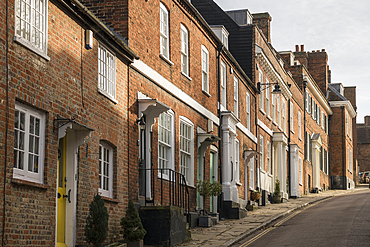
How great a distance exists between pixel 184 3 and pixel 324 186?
34030mm

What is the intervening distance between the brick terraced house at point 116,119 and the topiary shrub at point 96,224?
398 millimetres

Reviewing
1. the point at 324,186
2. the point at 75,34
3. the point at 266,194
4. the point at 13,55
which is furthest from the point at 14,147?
the point at 324,186

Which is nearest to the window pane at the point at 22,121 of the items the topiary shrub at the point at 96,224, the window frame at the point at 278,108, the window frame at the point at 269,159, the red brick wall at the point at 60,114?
the red brick wall at the point at 60,114

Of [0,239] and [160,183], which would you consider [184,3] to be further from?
[0,239]

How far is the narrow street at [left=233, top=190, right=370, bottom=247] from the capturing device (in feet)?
46.1

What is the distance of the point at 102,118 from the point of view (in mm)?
12234

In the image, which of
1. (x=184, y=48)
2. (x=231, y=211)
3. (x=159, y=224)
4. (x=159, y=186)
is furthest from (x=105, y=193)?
(x=231, y=211)

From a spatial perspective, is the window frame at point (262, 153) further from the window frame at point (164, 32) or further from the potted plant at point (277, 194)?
the window frame at point (164, 32)

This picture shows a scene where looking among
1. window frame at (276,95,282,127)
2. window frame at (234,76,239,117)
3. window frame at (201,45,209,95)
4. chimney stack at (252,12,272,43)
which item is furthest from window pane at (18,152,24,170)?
chimney stack at (252,12,272,43)

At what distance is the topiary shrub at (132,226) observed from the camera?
1216 centimetres

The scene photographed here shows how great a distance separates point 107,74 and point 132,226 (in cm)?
349

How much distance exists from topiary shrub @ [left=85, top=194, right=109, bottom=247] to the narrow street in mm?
4953

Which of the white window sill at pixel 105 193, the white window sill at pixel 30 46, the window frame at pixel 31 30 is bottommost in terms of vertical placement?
the white window sill at pixel 105 193

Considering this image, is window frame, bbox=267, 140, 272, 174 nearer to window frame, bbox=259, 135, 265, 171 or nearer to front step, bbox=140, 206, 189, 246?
window frame, bbox=259, 135, 265, 171
